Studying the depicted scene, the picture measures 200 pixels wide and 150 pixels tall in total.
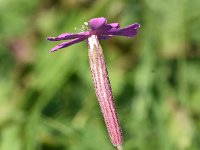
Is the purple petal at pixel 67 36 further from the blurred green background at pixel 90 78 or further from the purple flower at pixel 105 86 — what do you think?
the blurred green background at pixel 90 78

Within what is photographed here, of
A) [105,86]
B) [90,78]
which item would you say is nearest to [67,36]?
[105,86]

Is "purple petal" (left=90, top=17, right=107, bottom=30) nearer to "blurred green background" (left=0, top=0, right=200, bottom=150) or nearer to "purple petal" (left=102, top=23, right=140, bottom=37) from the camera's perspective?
"purple petal" (left=102, top=23, right=140, bottom=37)

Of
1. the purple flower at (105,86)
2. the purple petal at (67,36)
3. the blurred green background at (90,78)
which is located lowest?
the blurred green background at (90,78)

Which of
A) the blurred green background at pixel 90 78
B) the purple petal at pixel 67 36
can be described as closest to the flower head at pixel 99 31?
the purple petal at pixel 67 36

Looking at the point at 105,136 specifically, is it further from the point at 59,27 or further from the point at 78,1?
the point at 78,1

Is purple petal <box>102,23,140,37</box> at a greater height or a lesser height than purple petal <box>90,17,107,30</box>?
lesser

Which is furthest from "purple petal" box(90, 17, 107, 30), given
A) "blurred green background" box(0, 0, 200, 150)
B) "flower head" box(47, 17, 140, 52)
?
"blurred green background" box(0, 0, 200, 150)

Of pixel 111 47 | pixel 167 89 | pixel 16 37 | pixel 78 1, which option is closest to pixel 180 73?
pixel 167 89

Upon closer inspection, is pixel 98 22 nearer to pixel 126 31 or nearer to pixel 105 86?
pixel 126 31
